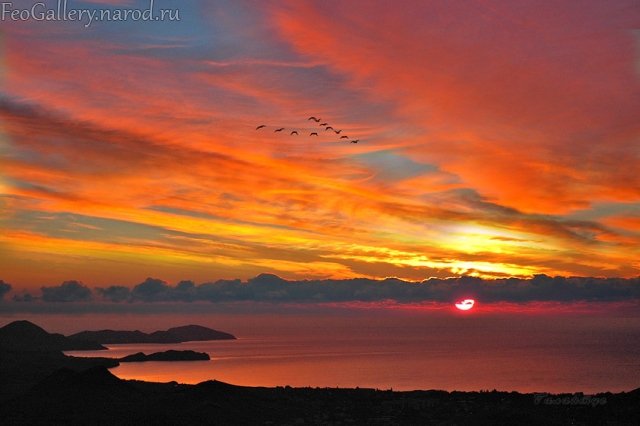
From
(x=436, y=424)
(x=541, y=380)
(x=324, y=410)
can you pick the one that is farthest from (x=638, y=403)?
(x=541, y=380)

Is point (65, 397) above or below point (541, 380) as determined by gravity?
above

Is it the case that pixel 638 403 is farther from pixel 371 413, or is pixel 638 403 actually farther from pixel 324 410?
pixel 324 410

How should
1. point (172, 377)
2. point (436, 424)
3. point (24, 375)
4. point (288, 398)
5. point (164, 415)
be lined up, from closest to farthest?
point (164, 415)
point (436, 424)
point (288, 398)
point (24, 375)
point (172, 377)

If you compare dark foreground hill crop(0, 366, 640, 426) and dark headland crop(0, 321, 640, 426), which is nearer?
dark foreground hill crop(0, 366, 640, 426)

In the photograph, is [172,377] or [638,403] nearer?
[638,403]

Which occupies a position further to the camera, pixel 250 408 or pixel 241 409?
pixel 250 408

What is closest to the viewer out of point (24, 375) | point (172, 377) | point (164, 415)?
point (164, 415)

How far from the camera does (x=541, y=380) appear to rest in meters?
195

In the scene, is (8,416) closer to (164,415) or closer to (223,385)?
(164,415)

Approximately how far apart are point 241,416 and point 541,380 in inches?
5705

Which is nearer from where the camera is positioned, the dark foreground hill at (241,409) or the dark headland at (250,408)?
the dark foreground hill at (241,409)

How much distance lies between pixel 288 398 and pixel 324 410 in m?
10.2

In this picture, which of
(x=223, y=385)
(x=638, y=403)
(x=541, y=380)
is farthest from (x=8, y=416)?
(x=541, y=380)

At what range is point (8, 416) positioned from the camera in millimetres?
75062
